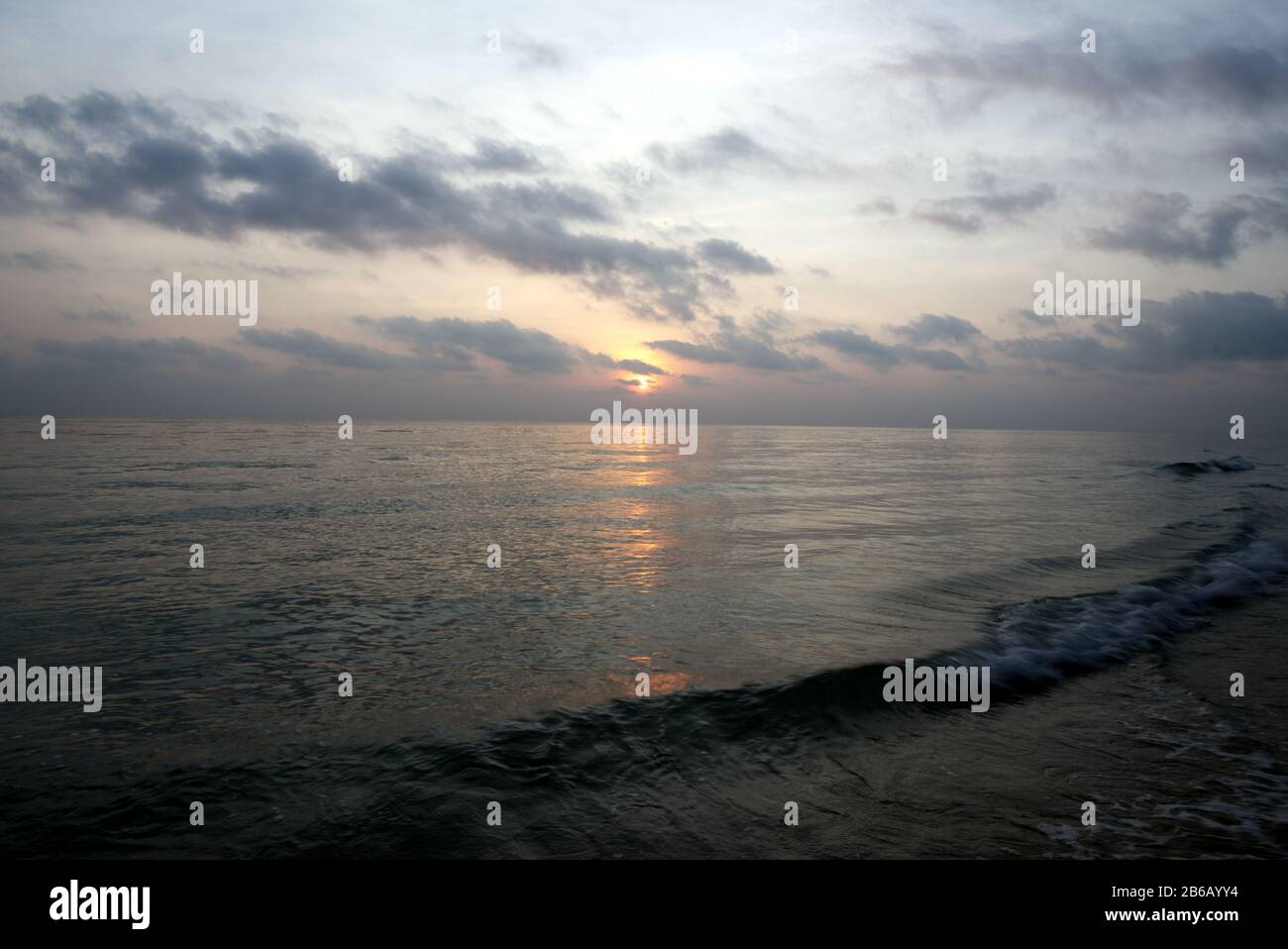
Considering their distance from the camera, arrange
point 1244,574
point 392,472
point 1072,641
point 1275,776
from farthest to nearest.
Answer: point 392,472
point 1244,574
point 1072,641
point 1275,776

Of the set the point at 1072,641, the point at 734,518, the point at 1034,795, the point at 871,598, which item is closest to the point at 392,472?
the point at 734,518

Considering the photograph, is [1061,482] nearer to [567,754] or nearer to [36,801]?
[567,754]

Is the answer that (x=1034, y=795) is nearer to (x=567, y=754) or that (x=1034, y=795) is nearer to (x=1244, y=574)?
(x=567, y=754)

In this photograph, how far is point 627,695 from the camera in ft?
31.7

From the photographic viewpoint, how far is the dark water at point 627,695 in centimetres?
654

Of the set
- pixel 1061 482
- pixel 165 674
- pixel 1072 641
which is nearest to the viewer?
pixel 165 674

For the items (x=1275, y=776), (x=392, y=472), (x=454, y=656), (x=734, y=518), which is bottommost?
(x=1275, y=776)

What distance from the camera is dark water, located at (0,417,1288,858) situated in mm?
6539
